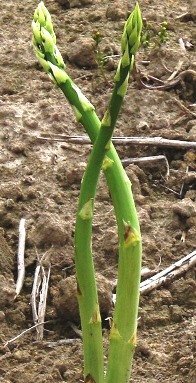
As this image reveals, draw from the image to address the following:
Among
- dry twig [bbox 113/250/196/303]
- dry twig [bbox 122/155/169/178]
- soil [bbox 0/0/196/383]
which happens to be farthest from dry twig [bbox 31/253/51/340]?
dry twig [bbox 122/155/169/178]

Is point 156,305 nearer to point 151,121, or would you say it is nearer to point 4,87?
point 151,121

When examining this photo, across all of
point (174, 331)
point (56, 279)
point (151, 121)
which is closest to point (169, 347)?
point (174, 331)

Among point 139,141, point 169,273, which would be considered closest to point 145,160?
point 139,141

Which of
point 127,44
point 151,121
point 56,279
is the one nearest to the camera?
point 127,44

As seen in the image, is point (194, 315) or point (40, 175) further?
point (40, 175)

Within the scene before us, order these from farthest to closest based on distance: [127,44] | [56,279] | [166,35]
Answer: [166,35] → [56,279] → [127,44]

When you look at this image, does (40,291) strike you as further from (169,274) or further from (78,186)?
(78,186)

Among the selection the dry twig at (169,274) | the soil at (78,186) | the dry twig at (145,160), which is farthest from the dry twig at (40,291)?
the dry twig at (145,160)
